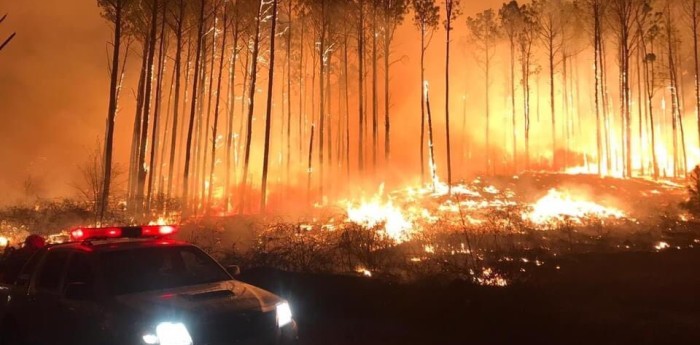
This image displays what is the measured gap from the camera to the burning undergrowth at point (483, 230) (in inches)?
448

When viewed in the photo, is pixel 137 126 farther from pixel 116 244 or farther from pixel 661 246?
pixel 661 246

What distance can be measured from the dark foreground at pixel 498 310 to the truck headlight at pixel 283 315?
1987mm

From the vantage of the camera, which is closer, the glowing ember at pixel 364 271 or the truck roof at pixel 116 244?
the truck roof at pixel 116 244

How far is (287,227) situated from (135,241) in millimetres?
11221

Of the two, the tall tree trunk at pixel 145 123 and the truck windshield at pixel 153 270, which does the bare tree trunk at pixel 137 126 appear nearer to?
the tall tree trunk at pixel 145 123

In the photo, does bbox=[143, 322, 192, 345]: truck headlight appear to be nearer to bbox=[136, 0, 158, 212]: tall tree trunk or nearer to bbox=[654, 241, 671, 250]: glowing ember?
bbox=[654, 241, 671, 250]: glowing ember

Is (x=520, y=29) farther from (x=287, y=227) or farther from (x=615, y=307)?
(x=615, y=307)

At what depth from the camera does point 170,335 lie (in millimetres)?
4258

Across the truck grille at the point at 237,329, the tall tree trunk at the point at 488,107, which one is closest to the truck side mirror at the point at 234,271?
the truck grille at the point at 237,329

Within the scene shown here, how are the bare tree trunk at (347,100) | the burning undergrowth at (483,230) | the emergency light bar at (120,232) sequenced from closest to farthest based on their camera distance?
1. the emergency light bar at (120,232)
2. the burning undergrowth at (483,230)
3. the bare tree trunk at (347,100)

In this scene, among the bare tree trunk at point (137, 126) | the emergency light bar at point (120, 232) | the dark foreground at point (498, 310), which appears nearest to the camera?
the emergency light bar at point (120, 232)

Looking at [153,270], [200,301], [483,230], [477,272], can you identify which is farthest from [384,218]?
[200,301]

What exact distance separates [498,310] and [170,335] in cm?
475

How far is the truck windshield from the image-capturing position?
4.97 metres
